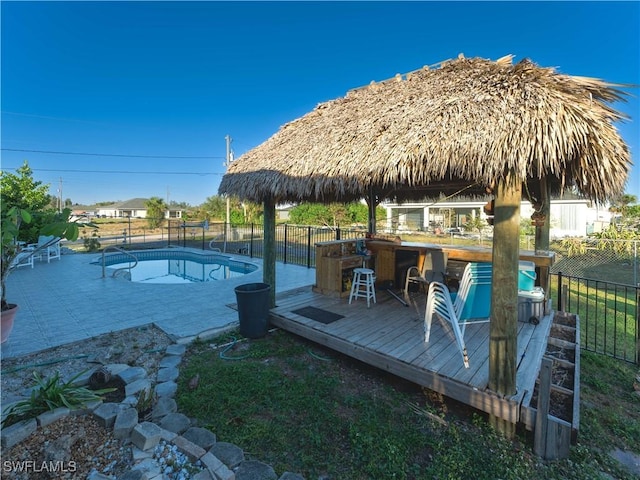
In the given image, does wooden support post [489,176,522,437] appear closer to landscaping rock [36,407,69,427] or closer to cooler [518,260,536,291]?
cooler [518,260,536,291]

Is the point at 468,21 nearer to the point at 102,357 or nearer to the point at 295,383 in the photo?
the point at 295,383

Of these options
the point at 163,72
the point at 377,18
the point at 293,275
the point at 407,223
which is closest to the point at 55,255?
the point at 293,275

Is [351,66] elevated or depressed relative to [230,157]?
elevated

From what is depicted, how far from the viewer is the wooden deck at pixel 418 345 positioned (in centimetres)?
271

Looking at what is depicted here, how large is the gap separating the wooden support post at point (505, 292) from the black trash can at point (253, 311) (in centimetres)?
292

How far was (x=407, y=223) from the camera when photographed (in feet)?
85.9

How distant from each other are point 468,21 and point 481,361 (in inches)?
325

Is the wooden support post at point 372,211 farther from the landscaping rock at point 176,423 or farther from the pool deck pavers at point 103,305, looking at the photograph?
the landscaping rock at point 176,423

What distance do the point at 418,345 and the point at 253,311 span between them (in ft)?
7.42

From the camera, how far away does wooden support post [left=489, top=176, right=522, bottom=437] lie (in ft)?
8.28

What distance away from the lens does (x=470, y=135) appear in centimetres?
254

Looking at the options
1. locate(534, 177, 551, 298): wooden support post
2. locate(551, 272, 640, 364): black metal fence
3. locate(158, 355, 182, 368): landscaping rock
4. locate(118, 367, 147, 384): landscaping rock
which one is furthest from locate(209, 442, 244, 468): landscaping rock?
locate(534, 177, 551, 298): wooden support post

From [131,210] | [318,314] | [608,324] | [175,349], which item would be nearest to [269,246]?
[318,314]

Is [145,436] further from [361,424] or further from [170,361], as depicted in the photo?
[361,424]
